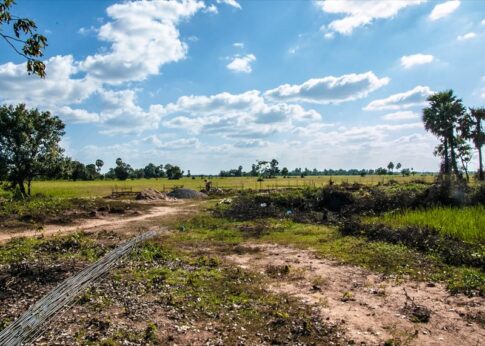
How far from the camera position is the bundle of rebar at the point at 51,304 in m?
8.70

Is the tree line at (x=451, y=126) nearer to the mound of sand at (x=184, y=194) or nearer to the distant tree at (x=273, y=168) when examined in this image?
the mound of sand at (x=184, y=194)

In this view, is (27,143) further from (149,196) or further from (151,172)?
(151,172)

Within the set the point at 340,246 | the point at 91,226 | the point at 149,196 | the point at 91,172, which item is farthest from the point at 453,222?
the point at 91,172

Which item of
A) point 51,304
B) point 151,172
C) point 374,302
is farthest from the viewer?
point 151,172

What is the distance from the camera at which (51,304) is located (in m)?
10.6

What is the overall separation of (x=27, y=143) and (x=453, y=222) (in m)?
40.5

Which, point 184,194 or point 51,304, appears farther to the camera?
point 184,194

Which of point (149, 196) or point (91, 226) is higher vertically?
point (149, 196)

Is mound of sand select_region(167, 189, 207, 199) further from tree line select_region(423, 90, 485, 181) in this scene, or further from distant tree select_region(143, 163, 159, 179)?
distant tree select_region(143, 163, 159, 179)

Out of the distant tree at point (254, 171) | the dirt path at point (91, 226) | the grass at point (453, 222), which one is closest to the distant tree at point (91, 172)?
the distant tree at point (254, 171)

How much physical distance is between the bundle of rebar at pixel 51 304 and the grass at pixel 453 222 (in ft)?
50.0

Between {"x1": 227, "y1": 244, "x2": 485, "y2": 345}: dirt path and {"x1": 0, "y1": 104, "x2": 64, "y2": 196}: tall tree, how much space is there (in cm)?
3462

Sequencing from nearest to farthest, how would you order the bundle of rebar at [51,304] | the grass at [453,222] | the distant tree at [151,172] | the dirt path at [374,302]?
the bundle of rebar at [51,304] → the dirt path at [374,302] → the grass at [453,222] → the distant tree at [151,172]

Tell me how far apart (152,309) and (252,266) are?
19.2 feet
